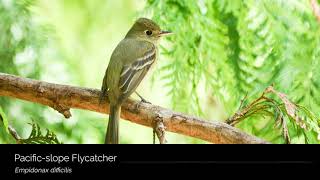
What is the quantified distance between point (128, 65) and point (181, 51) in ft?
0.51

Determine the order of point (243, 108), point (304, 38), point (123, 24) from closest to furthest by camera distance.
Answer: point (243, 108), point (304, 38), point (123, 24)

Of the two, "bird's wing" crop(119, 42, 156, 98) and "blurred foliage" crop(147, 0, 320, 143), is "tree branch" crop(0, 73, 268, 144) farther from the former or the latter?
"blurred foliage" crop(147, 0, 320, 143)

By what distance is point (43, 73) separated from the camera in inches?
87.7

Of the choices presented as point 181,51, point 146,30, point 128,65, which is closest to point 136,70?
point 128,65

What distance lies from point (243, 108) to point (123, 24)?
674mm

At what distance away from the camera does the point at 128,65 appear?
2.13 metres

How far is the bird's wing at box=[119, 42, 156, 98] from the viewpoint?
6.63 feet

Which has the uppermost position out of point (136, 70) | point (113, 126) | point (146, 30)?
point (146, 30)

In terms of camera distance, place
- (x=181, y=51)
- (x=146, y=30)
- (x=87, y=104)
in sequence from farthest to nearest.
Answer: (x=146, y=30) < (x=181, y=51) < (x=87, y=104)

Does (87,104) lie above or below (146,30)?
below

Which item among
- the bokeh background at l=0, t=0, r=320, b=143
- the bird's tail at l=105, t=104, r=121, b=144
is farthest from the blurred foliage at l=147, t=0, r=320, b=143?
the bird's tail at l=105, t=104, r=121, b=144

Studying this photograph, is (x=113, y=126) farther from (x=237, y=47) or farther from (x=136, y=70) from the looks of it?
(x=237, y=47)

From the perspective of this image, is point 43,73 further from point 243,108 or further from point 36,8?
point 243,108
